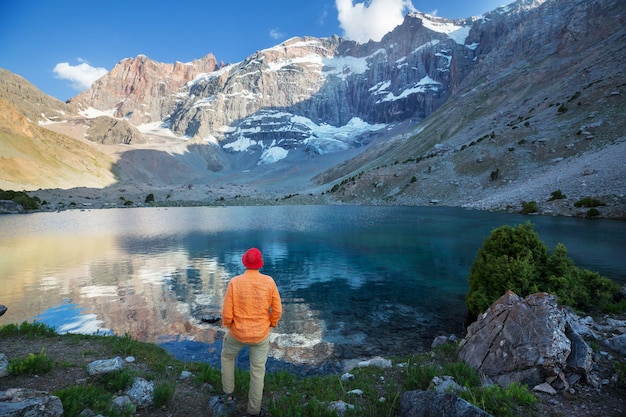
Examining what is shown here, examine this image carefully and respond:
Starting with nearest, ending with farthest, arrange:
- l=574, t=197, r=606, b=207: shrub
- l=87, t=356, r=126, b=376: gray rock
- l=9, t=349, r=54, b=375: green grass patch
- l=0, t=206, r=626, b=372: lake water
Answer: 1. l=9, t=349, r=54, b=375: green grass patch
2. l=87, t=356, r=126, b=376: gray rock
3. l=0, t=206, r=626, b=372: lake water
4. l=574, t=197, r=606, b=207: shrub

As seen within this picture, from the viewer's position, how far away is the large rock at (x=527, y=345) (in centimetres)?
661

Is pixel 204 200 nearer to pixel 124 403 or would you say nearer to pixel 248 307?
pixel 124 403

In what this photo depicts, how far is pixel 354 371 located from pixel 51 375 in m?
6.73

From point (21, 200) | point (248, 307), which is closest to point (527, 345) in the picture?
point (248, 307)

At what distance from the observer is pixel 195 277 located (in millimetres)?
20688

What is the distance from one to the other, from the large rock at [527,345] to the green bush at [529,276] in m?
3.78

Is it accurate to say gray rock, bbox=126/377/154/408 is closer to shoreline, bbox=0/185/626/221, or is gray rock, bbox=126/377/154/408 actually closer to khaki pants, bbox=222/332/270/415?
khaki pants, bbox=222/332/270/415

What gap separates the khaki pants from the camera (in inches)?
251

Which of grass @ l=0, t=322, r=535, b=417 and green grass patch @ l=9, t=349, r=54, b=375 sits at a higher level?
green grass patch @ l=9, t=349, r=54, b=375

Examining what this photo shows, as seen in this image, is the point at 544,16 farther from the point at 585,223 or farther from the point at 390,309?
the point at 390,309

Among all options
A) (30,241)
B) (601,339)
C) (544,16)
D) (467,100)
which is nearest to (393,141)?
(467,100)

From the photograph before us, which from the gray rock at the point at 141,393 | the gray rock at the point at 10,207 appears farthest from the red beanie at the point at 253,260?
the gray rock at the point at 10,207

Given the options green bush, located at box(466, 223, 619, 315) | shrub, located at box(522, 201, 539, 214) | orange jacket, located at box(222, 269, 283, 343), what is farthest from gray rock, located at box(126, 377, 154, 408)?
shrub, located at box(522, 201, 539, 214)

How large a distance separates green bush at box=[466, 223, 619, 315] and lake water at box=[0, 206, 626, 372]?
2060mm
